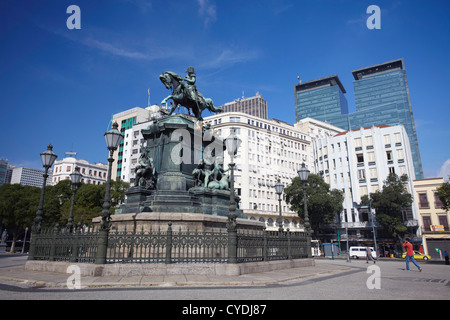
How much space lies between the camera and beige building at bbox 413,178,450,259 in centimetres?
4728

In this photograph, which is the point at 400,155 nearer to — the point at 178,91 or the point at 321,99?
the point at 178,91

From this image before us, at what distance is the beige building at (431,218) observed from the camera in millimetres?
47281

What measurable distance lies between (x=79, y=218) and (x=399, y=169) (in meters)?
52.4

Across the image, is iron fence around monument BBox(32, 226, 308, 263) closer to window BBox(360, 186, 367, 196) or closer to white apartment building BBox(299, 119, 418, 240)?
white apartment building BBox(299, 119, 418, 240)

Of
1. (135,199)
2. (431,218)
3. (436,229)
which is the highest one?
(431,218)

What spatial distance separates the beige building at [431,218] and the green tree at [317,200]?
1252 centimetres

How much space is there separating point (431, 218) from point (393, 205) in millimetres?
8993

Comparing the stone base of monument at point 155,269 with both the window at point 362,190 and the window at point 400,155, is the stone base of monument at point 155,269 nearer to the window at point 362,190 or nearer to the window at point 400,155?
the window at point 362,190

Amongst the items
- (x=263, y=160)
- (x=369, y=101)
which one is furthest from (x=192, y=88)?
(x=369, y=101)

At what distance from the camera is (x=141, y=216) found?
40.9 ft

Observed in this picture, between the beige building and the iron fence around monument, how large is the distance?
45.4 meters

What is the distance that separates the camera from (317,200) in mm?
49906
